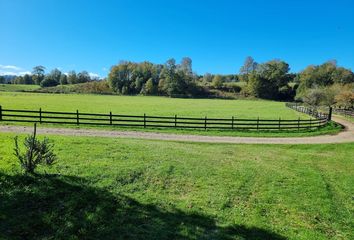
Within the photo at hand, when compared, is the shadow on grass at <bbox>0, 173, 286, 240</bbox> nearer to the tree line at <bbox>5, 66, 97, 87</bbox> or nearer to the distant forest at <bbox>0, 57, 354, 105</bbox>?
the distant forest at <bbox>0, 57, 354, 105</bbox>

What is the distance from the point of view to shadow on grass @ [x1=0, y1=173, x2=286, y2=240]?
5.86m

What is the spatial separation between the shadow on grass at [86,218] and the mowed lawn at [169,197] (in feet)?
0.07

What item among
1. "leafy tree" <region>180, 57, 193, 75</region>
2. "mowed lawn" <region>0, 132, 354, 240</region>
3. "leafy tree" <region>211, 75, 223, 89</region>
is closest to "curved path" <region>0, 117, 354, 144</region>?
"mowed lawn" <region>0, 132, 354, 240</region>

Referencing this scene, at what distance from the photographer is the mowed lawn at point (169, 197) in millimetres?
6266

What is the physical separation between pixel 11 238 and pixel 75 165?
4785 mm

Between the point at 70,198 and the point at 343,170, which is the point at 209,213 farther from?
the point at 343,170

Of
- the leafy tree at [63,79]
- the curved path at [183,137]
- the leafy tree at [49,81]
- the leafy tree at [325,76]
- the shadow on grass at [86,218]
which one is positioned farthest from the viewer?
the leafy tree at [63,79]

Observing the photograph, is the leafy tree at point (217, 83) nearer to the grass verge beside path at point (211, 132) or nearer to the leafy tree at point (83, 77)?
the leafy tree at point (83, 77)

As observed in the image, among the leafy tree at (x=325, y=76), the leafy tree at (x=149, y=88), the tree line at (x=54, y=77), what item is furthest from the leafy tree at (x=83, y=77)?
the leafy tree at (x=325, y=76)

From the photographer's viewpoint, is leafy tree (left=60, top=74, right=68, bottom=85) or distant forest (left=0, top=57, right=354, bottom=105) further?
leafy tree (left=60, top=74, right=68, bottom=85)

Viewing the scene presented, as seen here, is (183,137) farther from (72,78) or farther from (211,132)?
(72,78)

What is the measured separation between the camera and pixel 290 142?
1923 centimetres

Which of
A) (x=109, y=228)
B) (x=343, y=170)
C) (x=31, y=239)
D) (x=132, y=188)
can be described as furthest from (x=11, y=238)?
(x=343, y=170)

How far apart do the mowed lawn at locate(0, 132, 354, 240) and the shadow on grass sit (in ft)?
0.07
